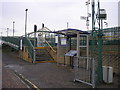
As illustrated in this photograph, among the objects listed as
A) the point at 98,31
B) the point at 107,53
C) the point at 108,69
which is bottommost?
the point at 108,69

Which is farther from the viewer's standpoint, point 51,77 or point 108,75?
point 51,77

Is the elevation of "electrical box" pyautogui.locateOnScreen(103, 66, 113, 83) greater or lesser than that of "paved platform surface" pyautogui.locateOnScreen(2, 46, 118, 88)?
greater

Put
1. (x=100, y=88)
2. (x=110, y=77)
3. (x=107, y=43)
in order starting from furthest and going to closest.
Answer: (x=107, y=43) → (x=110, y=77) → (x=100, y=88)

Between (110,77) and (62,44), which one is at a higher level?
(62,44)

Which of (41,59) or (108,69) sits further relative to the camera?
(41,59)

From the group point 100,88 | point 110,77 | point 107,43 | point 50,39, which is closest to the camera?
point 100,88

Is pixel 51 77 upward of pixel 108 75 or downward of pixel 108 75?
downward

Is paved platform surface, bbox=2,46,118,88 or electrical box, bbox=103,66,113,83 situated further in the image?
electrical box, bbox=103,66,113,83

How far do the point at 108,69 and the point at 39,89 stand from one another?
10.3 ft

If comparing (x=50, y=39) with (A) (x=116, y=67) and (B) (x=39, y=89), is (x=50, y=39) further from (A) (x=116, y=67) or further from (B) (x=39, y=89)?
(B) (x=39, y=89)

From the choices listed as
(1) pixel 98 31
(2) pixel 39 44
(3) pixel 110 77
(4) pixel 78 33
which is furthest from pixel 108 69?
(2) pixel 39 44

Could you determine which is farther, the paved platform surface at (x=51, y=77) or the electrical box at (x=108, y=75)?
the electrical box at (x=108, y=75)

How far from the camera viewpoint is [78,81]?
22.9 feet

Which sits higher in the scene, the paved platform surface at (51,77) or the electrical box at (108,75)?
the electrical box at (108,75)
